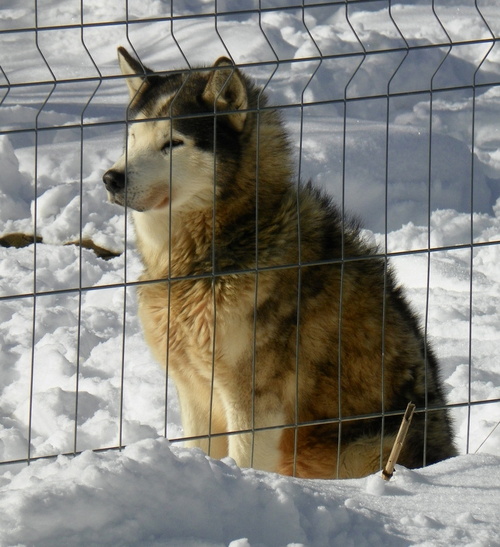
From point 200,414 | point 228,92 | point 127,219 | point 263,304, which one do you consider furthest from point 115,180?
point 127,219

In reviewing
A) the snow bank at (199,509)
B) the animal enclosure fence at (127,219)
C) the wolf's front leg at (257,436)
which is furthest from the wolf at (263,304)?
the snow bank at (199,509)

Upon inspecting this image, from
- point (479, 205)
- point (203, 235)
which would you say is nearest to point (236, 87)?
point (203, 235)

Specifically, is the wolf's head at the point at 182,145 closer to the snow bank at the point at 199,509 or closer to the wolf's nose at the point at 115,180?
the wolf's nose at the point at 115,180

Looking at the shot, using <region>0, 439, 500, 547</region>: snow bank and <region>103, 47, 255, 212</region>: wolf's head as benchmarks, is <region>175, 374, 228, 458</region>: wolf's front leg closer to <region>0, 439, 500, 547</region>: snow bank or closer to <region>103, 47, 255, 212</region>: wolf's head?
<region>103, 47, 255, 212</region>: wolf's head

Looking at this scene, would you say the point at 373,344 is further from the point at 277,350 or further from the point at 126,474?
the point at 126,474

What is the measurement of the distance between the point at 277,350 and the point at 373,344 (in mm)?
427

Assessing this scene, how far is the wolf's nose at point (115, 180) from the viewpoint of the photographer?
405cm

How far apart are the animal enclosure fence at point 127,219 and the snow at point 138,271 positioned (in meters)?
0.02

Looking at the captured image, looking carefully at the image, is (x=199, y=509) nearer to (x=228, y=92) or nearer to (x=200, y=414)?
(x=200, y=414)

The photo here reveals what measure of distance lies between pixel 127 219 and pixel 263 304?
5.81 ft

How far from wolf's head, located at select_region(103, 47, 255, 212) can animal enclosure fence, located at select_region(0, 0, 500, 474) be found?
0.76 feet

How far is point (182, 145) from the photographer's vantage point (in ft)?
13.6

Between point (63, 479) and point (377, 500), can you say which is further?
point (377, 500)

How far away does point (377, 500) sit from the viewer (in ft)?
10.1
